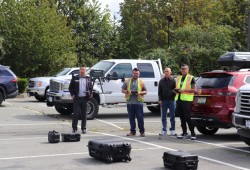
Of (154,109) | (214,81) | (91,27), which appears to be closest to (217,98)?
(214,81)

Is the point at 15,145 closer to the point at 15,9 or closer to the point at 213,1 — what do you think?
the point at 15,9

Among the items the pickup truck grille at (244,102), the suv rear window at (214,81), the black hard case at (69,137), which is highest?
the suv rear window at (214,81)

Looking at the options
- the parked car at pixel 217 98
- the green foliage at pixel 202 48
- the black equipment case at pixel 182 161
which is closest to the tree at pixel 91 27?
the green foliage at pixel 202 48

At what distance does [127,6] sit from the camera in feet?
183

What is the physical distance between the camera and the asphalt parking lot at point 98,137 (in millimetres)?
9180

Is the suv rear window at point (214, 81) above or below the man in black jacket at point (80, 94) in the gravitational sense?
above

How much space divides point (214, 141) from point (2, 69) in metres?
12.7

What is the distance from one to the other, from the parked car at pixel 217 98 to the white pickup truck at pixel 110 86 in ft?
16.9

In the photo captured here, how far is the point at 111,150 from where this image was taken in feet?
30.1

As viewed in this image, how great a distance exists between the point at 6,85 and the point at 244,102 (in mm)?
13875

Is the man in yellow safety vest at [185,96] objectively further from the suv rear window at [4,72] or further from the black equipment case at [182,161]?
the suv rear window at [4,72]

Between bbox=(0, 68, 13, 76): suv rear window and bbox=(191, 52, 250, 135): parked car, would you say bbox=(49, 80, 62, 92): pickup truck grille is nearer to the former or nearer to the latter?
bbox=(0, 68, 13, 76): suv rear window

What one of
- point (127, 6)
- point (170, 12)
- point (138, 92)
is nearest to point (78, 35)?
point (127, 6)

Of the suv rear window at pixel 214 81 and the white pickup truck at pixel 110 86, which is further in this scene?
the white pickup truck at pixel 110 86
